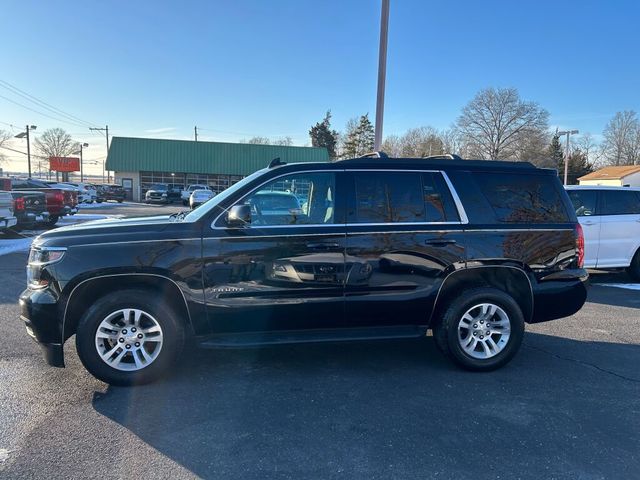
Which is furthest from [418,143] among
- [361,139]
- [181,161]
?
[181,161]

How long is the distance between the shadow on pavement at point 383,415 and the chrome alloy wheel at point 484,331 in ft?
0.77

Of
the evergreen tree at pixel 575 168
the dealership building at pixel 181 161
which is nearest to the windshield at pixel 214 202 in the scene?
the dealership building at pixel 181 161

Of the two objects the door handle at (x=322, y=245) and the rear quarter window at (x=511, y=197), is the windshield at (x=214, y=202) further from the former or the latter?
the rear quarter window at (x=511, y=197)

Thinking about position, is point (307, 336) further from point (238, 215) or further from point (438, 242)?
point (438, 242)

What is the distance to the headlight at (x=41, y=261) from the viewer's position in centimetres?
392

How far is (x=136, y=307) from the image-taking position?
157 inches

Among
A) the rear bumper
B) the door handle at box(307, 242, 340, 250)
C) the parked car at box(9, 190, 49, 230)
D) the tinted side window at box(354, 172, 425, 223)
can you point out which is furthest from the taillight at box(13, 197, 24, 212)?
the rear bumper

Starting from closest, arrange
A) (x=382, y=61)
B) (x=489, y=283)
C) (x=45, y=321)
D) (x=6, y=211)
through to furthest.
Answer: (x=45, y=321) → (x=489, y=283) → (x=382, y=61) → (x=6, y=211)

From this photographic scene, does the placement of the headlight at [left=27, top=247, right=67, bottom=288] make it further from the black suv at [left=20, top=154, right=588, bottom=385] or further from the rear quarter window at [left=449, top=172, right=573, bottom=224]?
the rear quarter window at [left=449, top=172, right=573, bottom=224]

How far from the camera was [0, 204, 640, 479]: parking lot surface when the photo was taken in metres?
2.93

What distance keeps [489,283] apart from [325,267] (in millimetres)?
1692

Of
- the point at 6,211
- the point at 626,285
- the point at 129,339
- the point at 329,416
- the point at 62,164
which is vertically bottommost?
the point at 329,416

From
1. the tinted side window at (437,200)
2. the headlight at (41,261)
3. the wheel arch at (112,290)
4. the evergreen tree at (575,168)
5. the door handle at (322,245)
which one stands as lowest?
the wheel arch at (112,290)

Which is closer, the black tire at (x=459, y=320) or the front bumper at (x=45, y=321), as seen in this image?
the front bumper at (x=45, y=321)
